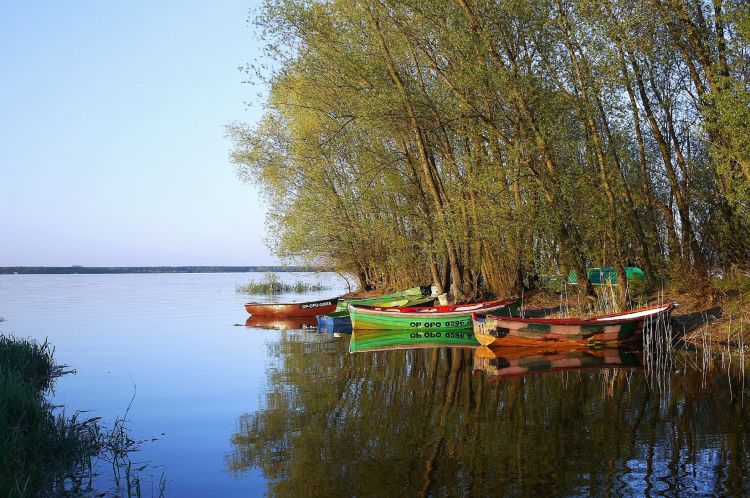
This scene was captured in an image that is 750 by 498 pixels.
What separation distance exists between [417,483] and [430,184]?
1927 cm

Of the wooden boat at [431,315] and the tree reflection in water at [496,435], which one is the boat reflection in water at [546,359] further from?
the wooden boat at [431,315]

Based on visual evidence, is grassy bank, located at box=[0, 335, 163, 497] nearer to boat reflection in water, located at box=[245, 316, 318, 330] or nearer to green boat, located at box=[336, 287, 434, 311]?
green boat, located at box=[336, 287, 434, 311]

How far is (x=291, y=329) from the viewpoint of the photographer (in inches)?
1102

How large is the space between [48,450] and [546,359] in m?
11.6

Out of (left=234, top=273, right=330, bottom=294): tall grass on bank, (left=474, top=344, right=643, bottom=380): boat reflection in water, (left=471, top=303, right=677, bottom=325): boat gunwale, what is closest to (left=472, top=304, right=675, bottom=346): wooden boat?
(left=471, top=303, right=677, bottom=325): boat gunwale

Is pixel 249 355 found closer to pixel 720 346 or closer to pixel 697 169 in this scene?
pixel 720 346

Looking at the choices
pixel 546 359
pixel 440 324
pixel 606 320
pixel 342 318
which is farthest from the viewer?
pixel 342 318

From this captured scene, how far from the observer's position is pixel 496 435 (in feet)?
31.2

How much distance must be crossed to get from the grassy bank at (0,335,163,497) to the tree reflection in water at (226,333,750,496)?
5.15 ft

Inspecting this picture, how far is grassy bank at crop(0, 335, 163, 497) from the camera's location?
719 centimetres

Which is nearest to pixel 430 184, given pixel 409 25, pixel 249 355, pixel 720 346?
pixel 409 25

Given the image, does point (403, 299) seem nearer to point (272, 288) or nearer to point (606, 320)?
point (606, 320)

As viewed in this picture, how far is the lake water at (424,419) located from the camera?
7.65 meters

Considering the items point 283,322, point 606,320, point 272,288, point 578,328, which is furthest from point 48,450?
point 272,288
